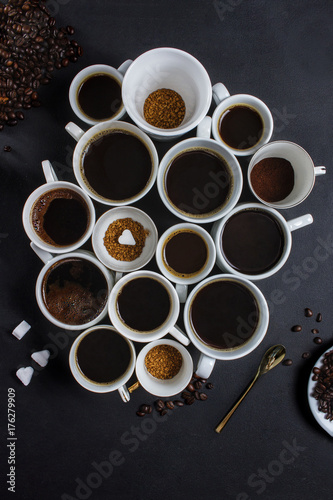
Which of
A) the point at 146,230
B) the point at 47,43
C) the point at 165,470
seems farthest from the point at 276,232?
the point at 47,43

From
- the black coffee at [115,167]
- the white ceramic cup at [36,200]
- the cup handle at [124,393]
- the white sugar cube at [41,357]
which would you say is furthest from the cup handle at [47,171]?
the cup handle at [124,393]

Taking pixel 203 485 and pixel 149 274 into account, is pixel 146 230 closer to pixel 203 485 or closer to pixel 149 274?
pixel 149 274

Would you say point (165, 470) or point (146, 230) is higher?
point (146, 230)

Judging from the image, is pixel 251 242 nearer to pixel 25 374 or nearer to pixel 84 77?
pixel 84 77

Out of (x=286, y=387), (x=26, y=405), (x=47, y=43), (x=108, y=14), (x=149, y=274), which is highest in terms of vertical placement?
(x=108, y=14)

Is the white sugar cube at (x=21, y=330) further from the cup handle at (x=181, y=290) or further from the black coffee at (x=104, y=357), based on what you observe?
the cup handle at (x=181, y=290)

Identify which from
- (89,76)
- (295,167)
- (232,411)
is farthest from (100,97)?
(232,411)

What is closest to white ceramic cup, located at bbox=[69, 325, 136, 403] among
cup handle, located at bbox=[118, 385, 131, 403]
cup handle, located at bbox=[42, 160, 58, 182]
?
cup handle, located at bbox=[118, 385, 131, 403]

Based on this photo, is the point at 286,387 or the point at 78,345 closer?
the point at 78,345
